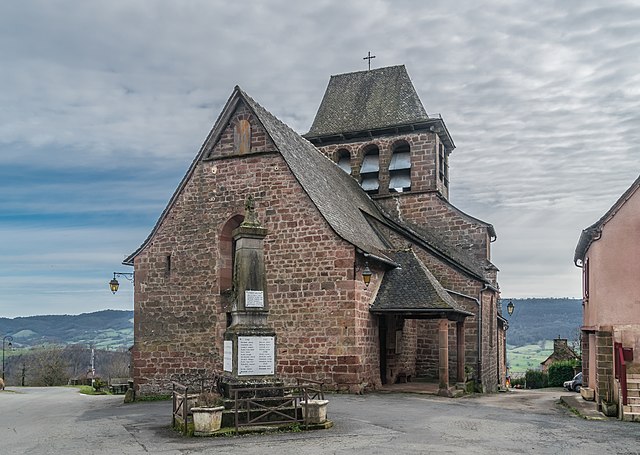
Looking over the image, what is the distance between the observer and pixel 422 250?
87.1 ft

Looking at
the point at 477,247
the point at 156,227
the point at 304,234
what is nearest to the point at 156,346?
the point at 156,227

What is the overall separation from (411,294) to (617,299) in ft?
21.3

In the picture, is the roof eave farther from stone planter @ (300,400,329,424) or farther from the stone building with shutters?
stone planter @ (300,400,329,424)

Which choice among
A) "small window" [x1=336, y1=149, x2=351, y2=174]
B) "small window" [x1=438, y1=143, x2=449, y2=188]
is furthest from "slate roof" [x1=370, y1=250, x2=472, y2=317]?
"small window" [x1=336, y1=149, x2=351, y2=174]

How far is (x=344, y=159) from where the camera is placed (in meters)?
33.2

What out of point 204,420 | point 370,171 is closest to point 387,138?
point 370,171

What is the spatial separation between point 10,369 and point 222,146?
92327mm

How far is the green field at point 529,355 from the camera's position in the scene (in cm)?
Result: 13786

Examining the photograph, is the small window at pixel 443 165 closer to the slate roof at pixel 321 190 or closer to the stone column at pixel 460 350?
the slate roof at pixel 321 190

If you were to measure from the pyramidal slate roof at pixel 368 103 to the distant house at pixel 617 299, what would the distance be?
14833 millimetres

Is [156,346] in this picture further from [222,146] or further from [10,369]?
[10,369]

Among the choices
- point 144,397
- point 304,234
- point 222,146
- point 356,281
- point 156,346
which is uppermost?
point 222,146

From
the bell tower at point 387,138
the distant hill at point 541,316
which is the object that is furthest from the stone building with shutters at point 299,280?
the distant hill at point 541,316

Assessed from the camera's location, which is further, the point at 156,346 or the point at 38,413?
the point at 156,346
